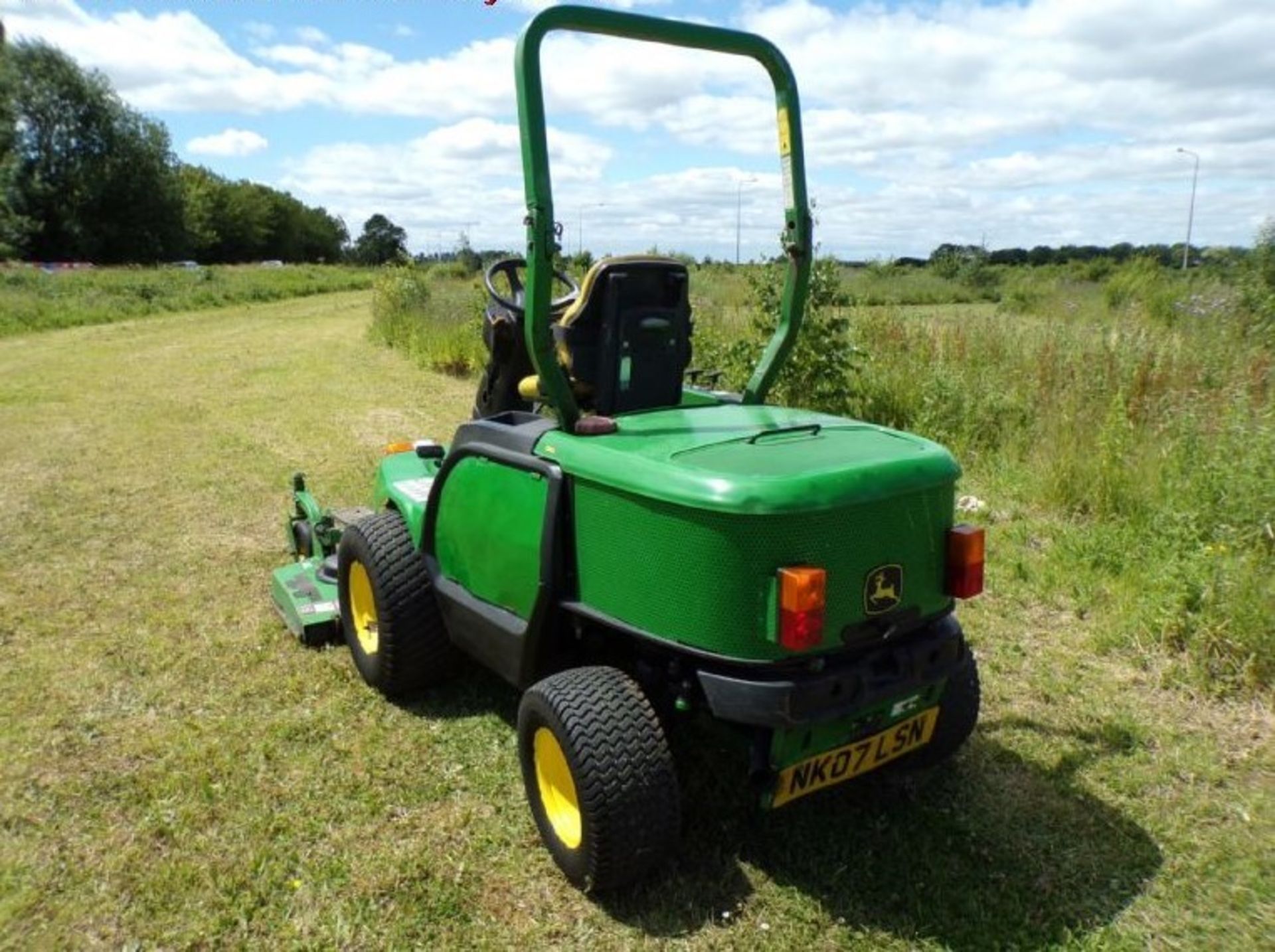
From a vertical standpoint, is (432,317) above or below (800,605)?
above

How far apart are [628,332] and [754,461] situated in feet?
2.47

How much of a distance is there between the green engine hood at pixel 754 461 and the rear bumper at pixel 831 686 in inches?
16.6

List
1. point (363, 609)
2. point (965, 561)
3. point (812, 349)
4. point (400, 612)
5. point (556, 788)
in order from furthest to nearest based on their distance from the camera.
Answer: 1. point (812, 349)
2. point (363, 609)
3. point (400, 612)
4. point (556, 788)
5. point (965, 561)

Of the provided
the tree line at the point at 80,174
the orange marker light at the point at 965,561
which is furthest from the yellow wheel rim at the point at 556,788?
the tree line at the point at 80,174

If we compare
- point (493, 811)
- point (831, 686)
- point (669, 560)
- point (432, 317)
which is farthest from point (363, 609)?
point (432, 317)

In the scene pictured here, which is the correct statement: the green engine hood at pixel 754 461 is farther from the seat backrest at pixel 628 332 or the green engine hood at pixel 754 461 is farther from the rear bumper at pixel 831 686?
the rear bumper at pixel 831 686

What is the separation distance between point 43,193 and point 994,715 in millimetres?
55034

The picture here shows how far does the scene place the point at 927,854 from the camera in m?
2.61

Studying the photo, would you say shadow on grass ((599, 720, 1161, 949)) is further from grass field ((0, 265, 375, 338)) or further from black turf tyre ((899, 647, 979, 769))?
grass field ((0, 265, 375, 338))

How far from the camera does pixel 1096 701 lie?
3416 millimetres

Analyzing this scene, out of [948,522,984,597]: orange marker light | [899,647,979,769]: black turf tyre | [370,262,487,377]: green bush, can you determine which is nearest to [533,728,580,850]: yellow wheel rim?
[899,647,979,769]: black turf tyre

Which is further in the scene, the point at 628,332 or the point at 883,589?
the point at 628,332

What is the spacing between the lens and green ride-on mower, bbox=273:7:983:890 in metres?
2.24

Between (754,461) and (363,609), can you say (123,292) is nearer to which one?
(363,609)
